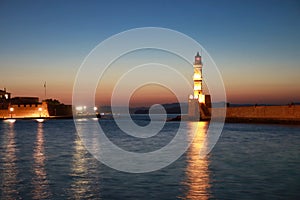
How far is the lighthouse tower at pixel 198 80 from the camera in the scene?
65.4 meters

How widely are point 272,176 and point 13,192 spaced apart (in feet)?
25.6

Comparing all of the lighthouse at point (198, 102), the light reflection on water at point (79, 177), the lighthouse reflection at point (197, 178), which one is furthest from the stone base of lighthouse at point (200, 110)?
the light reflection on water at point (79, 177)

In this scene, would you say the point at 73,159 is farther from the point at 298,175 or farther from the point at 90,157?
the point at 298,175

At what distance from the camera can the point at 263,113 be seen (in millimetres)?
53812

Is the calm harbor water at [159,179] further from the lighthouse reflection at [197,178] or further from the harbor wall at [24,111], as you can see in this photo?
the harbor wall at [24,111]

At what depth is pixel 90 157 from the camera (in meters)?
17.8

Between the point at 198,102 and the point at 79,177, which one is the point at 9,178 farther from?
the point at 198,102

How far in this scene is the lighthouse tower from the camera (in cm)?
6538

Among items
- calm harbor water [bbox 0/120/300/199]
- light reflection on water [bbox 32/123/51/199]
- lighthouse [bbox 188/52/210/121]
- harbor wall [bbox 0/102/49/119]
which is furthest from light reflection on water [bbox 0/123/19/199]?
harbor wall [bbox 0/102/49/119]

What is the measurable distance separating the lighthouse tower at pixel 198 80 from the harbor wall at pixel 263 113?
12.0ft

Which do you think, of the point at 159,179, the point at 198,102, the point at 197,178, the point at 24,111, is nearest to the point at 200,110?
the point at 198,102

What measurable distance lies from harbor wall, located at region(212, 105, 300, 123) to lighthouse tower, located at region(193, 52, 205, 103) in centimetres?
365

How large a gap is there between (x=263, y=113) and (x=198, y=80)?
50.8 feet

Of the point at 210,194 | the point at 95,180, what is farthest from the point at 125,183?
the point at 210,194
